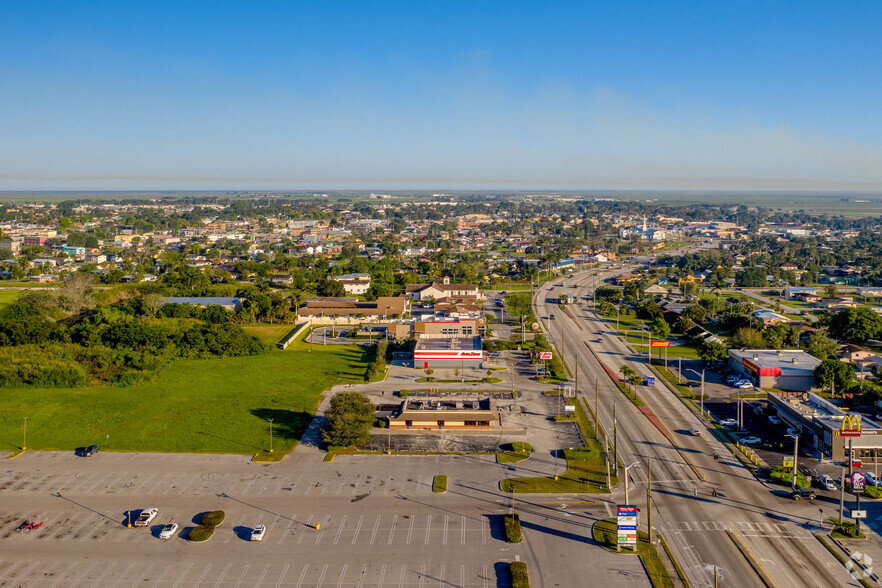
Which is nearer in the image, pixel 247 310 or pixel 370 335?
pixel 370 335

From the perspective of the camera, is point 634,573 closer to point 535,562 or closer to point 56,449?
point 535,562

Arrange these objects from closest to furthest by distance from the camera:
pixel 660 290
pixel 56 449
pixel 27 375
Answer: pixel 56 449, pixel 27 375, pixel 660 290

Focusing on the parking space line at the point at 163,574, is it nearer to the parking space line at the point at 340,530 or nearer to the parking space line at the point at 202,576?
the parking space line at the point at 202,576

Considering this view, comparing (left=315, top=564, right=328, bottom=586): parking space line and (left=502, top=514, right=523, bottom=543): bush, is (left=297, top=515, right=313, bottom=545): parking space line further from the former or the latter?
(left=502, top=514, right=523, bottom=543): bush

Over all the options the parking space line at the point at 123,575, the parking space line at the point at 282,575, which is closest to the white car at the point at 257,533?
the parking space line at the point at 282,575

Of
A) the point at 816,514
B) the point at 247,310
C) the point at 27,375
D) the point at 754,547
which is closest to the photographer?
the point at 754,547

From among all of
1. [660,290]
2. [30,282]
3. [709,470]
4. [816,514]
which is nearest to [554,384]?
[709,470]

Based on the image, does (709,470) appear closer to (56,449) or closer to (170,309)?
(56,449)
